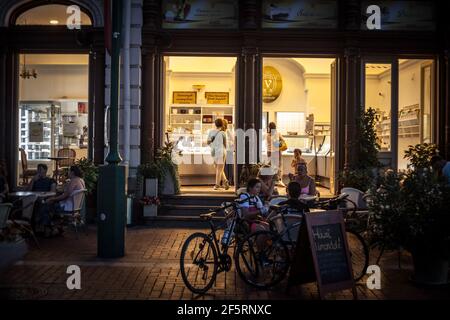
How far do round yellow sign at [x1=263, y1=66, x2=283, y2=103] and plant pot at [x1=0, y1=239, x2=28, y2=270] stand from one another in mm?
12324

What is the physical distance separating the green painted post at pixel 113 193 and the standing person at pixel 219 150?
206 inches

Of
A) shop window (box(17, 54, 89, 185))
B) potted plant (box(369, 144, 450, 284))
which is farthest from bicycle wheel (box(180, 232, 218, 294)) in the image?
shop window (box(17, 54, 89, 185))

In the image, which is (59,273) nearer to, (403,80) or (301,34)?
(301,34)

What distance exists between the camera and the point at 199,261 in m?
6.45

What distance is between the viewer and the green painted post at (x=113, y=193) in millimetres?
8188

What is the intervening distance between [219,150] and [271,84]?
487cm

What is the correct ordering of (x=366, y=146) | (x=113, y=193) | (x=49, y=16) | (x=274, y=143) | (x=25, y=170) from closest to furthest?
1. (x=113, y=193)
2. (x=366, y=146)
3. (x=49, y=16)
4. (x=25, y=170)
5. (x=274, y=143)

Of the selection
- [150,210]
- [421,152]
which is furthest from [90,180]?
[421,152]

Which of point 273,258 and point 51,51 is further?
point 51,51

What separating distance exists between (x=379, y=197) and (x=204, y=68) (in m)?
10.2

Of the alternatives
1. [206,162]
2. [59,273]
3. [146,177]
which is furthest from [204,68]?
[59,273]

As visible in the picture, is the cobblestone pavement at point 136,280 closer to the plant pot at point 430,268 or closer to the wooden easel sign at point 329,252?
the plant pot at point 430,268

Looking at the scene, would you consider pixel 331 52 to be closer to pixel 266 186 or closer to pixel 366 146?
pixel 366 146
